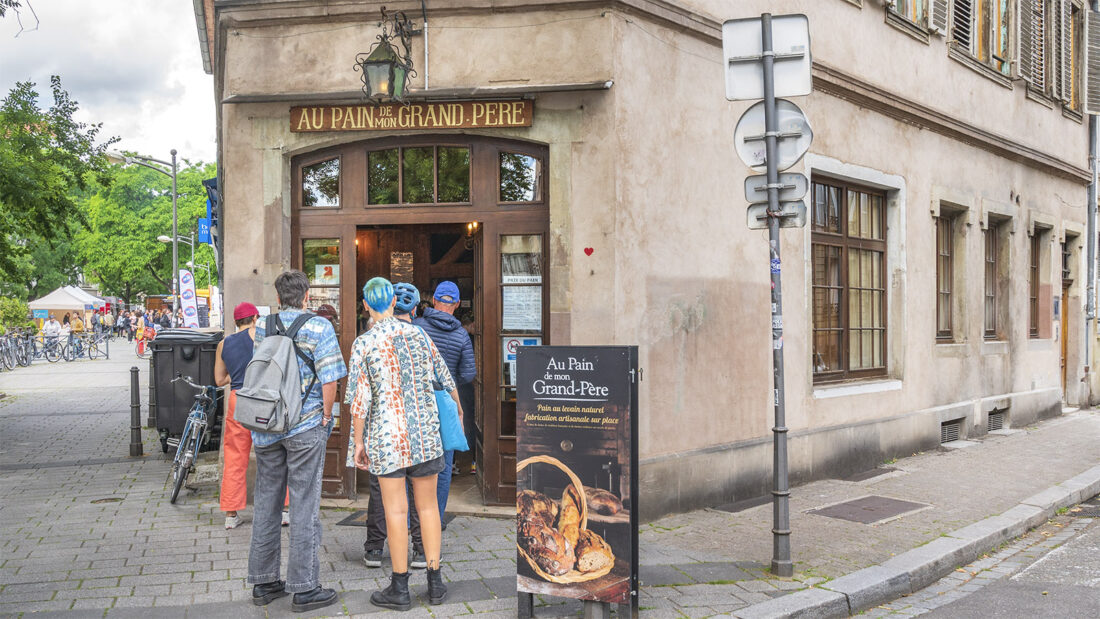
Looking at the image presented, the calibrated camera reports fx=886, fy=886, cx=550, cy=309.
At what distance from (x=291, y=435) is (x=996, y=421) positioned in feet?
37.0

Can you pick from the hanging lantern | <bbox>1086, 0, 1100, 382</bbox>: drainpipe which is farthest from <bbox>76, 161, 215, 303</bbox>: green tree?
the hanging lantern

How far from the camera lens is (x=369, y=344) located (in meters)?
4.98

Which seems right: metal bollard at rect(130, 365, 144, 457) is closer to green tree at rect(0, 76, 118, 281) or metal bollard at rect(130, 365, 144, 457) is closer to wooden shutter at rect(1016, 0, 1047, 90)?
green tree at rect(0, 76, 118, 281)

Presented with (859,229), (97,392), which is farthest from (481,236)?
(97,392)

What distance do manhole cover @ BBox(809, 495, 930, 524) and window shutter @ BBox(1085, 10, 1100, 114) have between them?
1135cm

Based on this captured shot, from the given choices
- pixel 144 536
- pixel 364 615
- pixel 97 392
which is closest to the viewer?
pixel 364 615

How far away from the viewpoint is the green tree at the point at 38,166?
37.3 feet

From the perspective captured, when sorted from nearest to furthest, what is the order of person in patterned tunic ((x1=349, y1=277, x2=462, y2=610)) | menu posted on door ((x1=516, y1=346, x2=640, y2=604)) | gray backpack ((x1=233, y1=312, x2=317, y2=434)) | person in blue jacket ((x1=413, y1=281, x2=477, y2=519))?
menu posted on door ((x1=516, y1=346, x2=640, y2=604))
gray backpack ((x1=233, y1=312, x2=317, y2=434))
person in patterned tunic ((x1=349, y1=277, x2=462, y2=610))
person in blue jacket ((x1=413, y1=281, x2=477, y2=519))

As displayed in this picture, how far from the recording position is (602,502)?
4.63 m

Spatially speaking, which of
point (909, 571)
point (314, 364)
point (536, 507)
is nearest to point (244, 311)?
point (314, 364)

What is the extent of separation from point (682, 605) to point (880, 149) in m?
7.12

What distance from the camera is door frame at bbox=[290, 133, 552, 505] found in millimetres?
7441

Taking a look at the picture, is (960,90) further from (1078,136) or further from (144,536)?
(144,536)

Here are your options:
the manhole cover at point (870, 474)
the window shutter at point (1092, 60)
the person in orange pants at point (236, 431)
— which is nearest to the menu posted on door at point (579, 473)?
the person in orange pants at point (236, 431)
